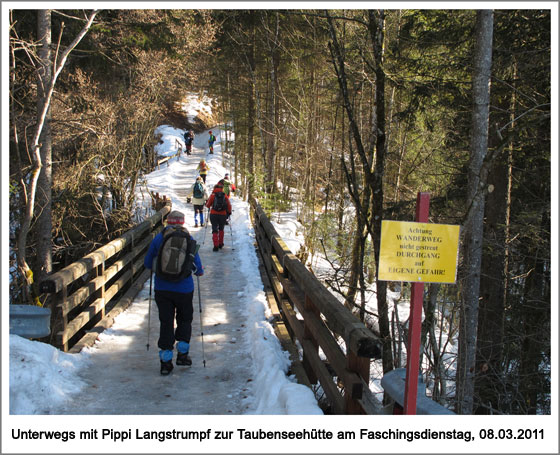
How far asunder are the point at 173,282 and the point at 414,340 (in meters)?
3.33

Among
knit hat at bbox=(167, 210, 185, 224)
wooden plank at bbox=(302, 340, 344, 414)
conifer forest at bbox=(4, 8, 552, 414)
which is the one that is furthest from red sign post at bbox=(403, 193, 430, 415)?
knit hat at bbox=(167, 210, 185, 224)

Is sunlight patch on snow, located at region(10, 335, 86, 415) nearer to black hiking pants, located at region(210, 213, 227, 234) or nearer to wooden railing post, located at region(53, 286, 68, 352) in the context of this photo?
wooden railing post, located at region(53, 286, 68, 352)

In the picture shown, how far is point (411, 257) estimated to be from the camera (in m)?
3.22

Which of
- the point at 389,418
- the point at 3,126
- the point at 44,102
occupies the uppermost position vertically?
the point at 44,102

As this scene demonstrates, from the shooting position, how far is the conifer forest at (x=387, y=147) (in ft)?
20.6

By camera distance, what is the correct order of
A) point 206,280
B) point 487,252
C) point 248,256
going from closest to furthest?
1. point 487,252
2. point 206,280
3. point 248,256

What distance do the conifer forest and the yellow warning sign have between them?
1976mm

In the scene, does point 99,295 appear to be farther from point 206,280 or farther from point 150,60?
point 150,60

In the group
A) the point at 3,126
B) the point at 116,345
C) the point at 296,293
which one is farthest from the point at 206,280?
the point at 3,126

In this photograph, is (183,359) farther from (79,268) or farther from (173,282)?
(79,268)

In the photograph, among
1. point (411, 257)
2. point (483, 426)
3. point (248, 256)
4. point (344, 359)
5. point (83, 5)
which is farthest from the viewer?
point (248, 256)

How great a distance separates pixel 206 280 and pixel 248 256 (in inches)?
100

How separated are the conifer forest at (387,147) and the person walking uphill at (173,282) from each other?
6.54 ft

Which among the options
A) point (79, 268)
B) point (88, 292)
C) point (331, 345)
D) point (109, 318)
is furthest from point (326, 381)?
point (109, 318)
